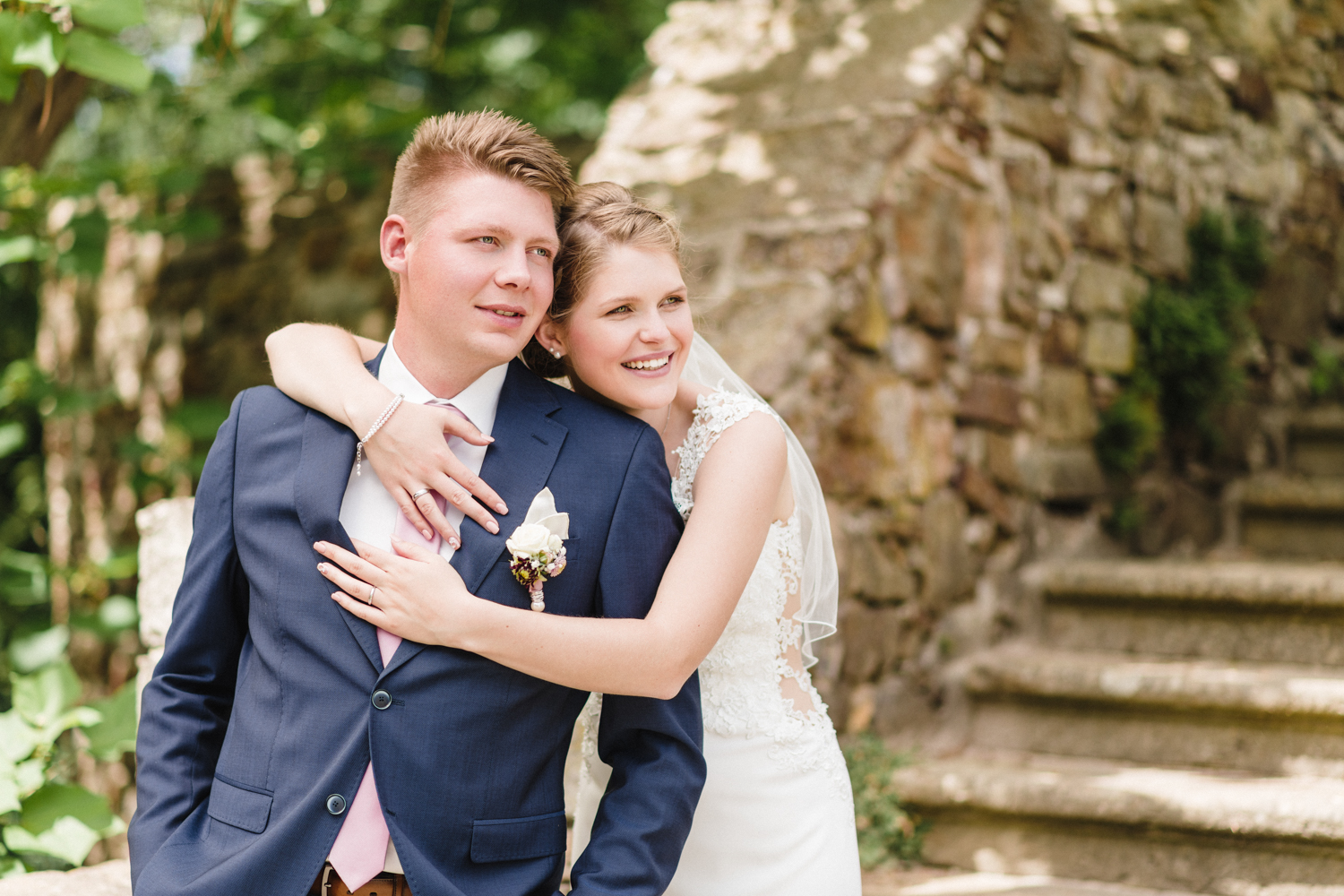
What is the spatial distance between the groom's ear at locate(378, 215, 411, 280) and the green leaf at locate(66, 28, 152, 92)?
815mm

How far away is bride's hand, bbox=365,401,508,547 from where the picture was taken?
4.86 ft

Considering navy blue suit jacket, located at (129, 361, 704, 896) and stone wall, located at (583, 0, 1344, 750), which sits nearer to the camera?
navy blue suit jacket, located at (129, 361, 704, 896)

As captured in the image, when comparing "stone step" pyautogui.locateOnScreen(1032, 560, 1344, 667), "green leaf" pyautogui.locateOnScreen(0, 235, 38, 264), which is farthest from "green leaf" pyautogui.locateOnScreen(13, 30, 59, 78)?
"stone step" pyautogui.locateOnScreen(1032, 560, 1344, 667)

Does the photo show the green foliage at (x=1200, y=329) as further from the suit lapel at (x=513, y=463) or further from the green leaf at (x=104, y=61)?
the green leaf at (x=104, y=61)

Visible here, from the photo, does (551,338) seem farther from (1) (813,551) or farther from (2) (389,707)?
(1) (813,551)

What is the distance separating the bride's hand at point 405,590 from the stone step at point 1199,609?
260cm

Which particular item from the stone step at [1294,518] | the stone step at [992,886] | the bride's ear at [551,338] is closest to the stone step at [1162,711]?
the stone step at [992,886]

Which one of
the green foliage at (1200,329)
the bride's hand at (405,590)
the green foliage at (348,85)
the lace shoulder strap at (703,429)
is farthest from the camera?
the green foliage at (1200,329)

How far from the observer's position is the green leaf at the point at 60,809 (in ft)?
7.00

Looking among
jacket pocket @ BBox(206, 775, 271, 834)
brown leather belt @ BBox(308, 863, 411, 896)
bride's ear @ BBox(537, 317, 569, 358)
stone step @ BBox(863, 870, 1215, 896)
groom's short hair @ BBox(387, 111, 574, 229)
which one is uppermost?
groom's short hair @ BBox(387, 111, 574, 229)

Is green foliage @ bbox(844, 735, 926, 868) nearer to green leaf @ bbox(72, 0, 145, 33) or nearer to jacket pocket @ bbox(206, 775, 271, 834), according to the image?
jacket pocket @ bbox(206, 775, 271, 834)

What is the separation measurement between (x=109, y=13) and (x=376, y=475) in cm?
115

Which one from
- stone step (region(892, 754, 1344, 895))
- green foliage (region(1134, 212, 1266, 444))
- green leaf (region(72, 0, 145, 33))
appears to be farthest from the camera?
green foliage (region(1134, 212, 1266, 444))

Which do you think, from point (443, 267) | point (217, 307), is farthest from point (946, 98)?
point (217, 307)
